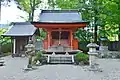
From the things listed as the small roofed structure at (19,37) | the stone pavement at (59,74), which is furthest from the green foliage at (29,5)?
the stone pavement at (59,74)

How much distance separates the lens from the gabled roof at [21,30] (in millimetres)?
28094

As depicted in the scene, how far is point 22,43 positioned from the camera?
28469 millimetres

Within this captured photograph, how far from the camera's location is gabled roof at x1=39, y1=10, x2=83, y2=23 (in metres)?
25.2

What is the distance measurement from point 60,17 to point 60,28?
2.22 m

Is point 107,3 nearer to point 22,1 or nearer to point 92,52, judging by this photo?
point 92,52

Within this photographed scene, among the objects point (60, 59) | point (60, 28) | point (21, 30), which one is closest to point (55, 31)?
point (60, 28)

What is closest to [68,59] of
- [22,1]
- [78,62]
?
[78,62]

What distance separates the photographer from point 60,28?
24.9 metres

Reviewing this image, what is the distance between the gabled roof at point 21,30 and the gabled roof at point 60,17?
253 centimetres

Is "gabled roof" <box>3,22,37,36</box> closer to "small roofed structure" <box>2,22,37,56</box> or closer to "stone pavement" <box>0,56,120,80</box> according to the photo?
"small roofed structure" <box>2,22,37,56</box>

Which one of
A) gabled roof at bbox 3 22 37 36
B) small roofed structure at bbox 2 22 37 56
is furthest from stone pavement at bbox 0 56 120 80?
gabled roof at bbox 3 22 37 36

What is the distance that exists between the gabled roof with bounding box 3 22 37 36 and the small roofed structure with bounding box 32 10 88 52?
2649mm

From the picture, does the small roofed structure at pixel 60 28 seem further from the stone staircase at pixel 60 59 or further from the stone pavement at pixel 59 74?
the stone pavement at pixel 59 74

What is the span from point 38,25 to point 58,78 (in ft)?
43.6
